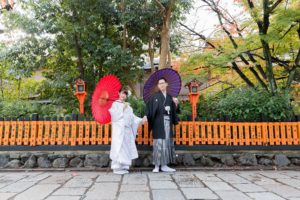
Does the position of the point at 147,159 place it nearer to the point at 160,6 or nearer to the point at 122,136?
the point at 122,136

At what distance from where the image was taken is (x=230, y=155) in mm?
5992

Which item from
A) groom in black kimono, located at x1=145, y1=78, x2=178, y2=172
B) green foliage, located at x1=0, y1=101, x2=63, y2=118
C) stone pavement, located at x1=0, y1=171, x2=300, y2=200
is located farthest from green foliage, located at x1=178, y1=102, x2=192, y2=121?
green foliage, located at x1=0, y1=101, x2=63, y2=118

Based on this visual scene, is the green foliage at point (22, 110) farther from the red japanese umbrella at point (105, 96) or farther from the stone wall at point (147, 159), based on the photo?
the red japanese umbrella at point (105, 96)

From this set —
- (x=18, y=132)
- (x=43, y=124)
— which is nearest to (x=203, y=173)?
(x=43, y=124)

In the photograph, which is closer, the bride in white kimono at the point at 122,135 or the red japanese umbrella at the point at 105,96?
the bride in white kimono at the point at 122,135

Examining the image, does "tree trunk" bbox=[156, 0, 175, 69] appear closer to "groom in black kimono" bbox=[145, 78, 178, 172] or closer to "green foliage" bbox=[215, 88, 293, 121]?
"green foliage" bbox=[215, 88, 293, 121]

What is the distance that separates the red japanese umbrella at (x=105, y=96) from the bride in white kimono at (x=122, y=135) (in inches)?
4.0

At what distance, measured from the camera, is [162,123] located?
18.1 feet

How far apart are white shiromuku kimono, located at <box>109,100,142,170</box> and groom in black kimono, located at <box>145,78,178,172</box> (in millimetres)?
350

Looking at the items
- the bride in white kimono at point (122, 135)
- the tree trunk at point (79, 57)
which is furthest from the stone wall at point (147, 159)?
the tree trunk at point (79, 57)

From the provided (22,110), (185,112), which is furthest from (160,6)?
(22,110)

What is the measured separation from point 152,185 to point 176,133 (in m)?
1.93

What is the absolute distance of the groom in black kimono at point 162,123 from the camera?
215 inches

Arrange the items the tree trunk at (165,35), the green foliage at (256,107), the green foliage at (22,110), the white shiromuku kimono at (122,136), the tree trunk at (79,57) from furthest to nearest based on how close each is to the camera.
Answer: the tree trunk at (165,35) < the tree trunk at (79,57) < the green foliage at (22,110) < the green foliage at (256,107) < the white shiromuku kimono at (122,136)
